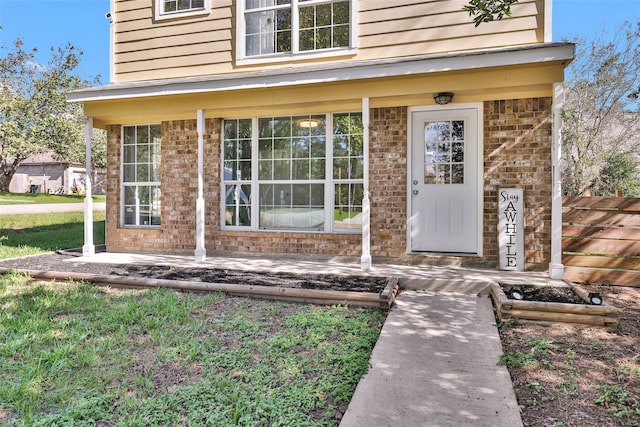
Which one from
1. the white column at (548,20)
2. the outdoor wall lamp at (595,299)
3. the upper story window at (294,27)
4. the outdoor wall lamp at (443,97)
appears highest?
the upper story window at (294,27)

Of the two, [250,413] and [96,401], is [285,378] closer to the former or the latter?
[250,413]

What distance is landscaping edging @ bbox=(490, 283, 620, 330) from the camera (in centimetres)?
328

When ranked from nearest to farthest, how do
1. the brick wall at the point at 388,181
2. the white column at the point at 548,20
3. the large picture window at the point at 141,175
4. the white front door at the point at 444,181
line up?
1. the white column at the point at 548,20
2. the white front door at the point at 444,181
3. the brick wall at the point at 388,181
4. the large picture window at the point at 141,175

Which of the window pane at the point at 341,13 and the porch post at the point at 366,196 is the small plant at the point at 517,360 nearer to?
the porch post at the point at 366,196

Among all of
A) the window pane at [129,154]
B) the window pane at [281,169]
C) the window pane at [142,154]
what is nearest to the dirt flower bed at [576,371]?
the window pane at [281,169]

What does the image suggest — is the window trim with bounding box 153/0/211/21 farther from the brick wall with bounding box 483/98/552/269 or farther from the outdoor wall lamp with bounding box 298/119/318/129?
the brick wall with bounding box 483/98/552/269

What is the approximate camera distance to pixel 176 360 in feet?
8.86

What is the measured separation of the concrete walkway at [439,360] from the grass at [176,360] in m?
0.17

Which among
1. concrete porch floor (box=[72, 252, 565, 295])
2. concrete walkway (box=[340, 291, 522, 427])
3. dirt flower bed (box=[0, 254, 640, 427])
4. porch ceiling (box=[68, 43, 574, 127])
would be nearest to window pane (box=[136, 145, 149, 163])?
porch ceiling (box=[68, 43, 574, 127])

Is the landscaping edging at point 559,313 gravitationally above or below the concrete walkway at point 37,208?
below

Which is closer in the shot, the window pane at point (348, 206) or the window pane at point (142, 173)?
the window pane at point (348, 206)

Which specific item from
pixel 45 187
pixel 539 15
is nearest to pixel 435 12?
pixel 539 15

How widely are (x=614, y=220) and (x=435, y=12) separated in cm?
356

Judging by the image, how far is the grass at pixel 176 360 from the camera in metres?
2.11
